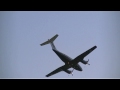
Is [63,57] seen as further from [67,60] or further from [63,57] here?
[67,60]

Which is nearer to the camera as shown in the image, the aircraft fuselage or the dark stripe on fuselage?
the dark stripe on fuselage

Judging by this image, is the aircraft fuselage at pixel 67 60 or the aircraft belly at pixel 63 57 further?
the aircraft fuselage at pixel 67 60

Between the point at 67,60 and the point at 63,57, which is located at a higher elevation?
the point at 63,57

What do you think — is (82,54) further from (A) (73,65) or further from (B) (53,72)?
(B) (53,72)

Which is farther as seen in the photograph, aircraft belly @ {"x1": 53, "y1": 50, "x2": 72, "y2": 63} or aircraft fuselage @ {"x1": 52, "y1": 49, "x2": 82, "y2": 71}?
aircraft fuselage @ {"x1": 52, "y1": 49, "x2": 82, "y2": 71}

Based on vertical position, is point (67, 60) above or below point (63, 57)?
below

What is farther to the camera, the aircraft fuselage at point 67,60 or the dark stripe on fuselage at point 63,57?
the aircraft fuselage at point 67,60

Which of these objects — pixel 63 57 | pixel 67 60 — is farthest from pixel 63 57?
pixel 67 60

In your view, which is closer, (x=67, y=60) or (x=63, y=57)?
(x=63, y=57)
